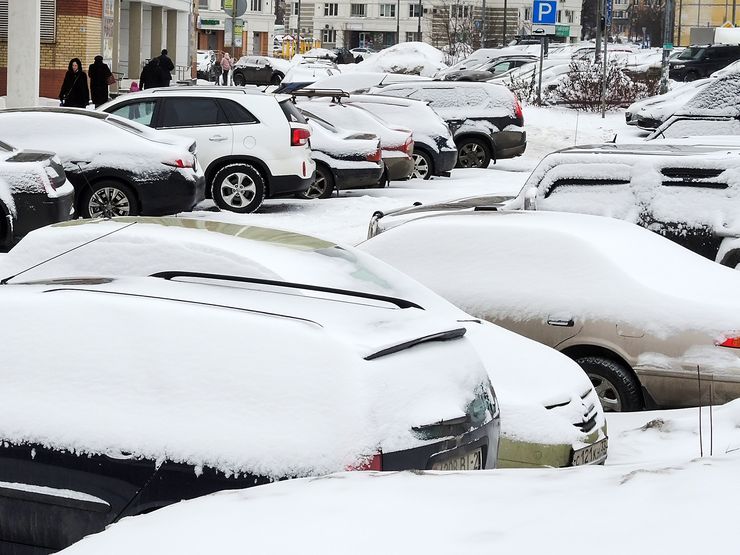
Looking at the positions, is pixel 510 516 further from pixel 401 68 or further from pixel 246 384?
pixel 401 68

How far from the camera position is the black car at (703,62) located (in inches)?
1861

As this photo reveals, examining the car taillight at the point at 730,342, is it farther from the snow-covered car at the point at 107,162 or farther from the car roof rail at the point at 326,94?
the car roof rail at the point at 326,94

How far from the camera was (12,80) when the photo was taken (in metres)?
24.0

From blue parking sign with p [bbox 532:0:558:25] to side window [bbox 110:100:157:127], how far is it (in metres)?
17.8

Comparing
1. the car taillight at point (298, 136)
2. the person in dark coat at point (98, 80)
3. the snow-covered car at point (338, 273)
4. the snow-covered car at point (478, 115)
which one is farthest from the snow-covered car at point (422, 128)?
the snow-covered car at point (338, 273)

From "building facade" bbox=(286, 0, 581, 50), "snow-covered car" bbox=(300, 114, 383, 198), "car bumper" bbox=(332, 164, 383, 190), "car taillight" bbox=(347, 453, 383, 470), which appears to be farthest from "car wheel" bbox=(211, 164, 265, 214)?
"building facade" bbox=(286, 0, 581, 50)

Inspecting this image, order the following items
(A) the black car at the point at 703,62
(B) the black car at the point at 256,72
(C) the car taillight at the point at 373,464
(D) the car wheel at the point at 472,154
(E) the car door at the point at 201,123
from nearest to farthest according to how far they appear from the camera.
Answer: (C) the car taillight at the point at 373,464 < (E) the car door at the point at 201,123 < (D) the car wheel at the point at 472,154 < (A) the black car at the point at 703,62 < (B) the black car at the point at 256,72

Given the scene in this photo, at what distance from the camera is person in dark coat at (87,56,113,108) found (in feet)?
88.7

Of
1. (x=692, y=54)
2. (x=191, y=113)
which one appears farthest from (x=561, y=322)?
(x=692, y=54)

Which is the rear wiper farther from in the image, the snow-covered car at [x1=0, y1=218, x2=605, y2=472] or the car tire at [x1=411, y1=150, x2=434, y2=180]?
the car tire at [x1=411, y1=150, x2=434, y2=180]

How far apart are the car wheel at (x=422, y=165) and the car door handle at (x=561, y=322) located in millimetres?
13509

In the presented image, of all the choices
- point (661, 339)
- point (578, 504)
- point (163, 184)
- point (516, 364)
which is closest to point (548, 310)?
point (661, 339)

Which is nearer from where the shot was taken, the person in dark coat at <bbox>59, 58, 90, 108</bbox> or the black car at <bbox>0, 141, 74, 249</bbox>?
the black car at <bbox>0, 141, 74, 249</bbox>

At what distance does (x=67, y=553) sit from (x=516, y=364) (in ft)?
12.5
